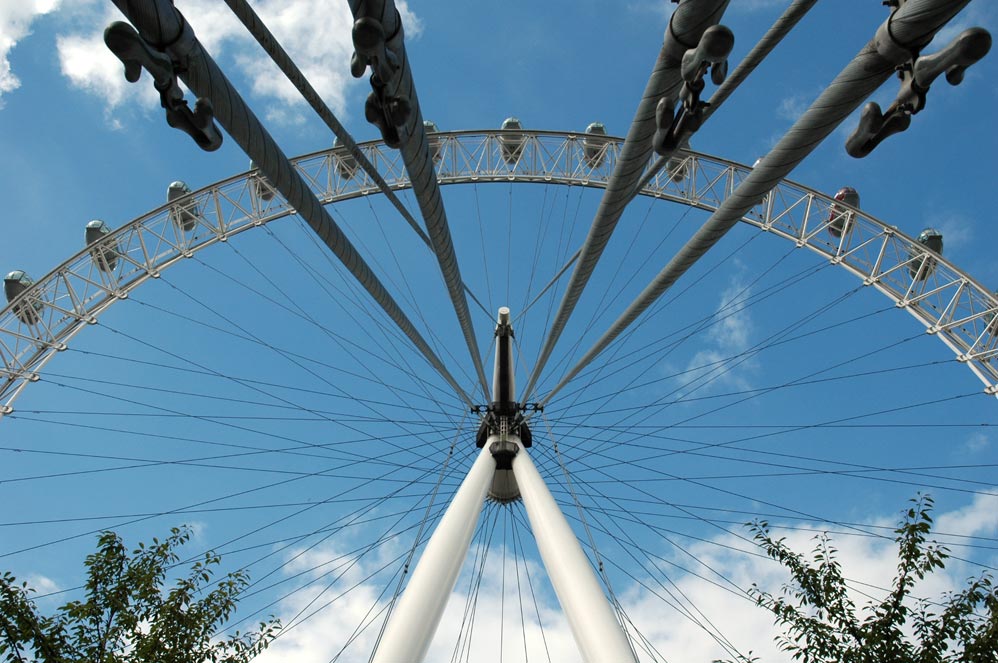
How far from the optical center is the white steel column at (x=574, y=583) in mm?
10844

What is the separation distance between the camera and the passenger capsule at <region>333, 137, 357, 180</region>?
89.5ft

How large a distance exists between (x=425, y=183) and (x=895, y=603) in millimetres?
10079

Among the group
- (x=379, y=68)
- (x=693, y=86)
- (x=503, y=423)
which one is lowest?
(x=693, y=86)

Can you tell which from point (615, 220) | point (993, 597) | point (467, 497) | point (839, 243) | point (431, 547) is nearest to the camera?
point (615, 220)

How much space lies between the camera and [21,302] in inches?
939

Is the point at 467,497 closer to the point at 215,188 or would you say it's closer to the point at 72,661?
the point at 72,661

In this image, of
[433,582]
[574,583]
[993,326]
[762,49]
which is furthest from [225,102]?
[993,326]

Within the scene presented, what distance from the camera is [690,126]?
6.13 meters

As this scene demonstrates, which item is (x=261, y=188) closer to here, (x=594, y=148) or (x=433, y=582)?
(x=594, y=148)

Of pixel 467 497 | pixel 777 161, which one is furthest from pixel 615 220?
pixel 467 497

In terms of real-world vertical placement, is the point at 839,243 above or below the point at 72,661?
above

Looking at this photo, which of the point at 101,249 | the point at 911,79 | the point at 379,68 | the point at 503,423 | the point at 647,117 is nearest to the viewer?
the point at 911,79

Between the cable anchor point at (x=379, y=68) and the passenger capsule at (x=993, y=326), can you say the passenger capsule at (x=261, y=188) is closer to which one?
the cable anchor point at (x=379, y=68)

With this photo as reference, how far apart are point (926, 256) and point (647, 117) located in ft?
74.9
